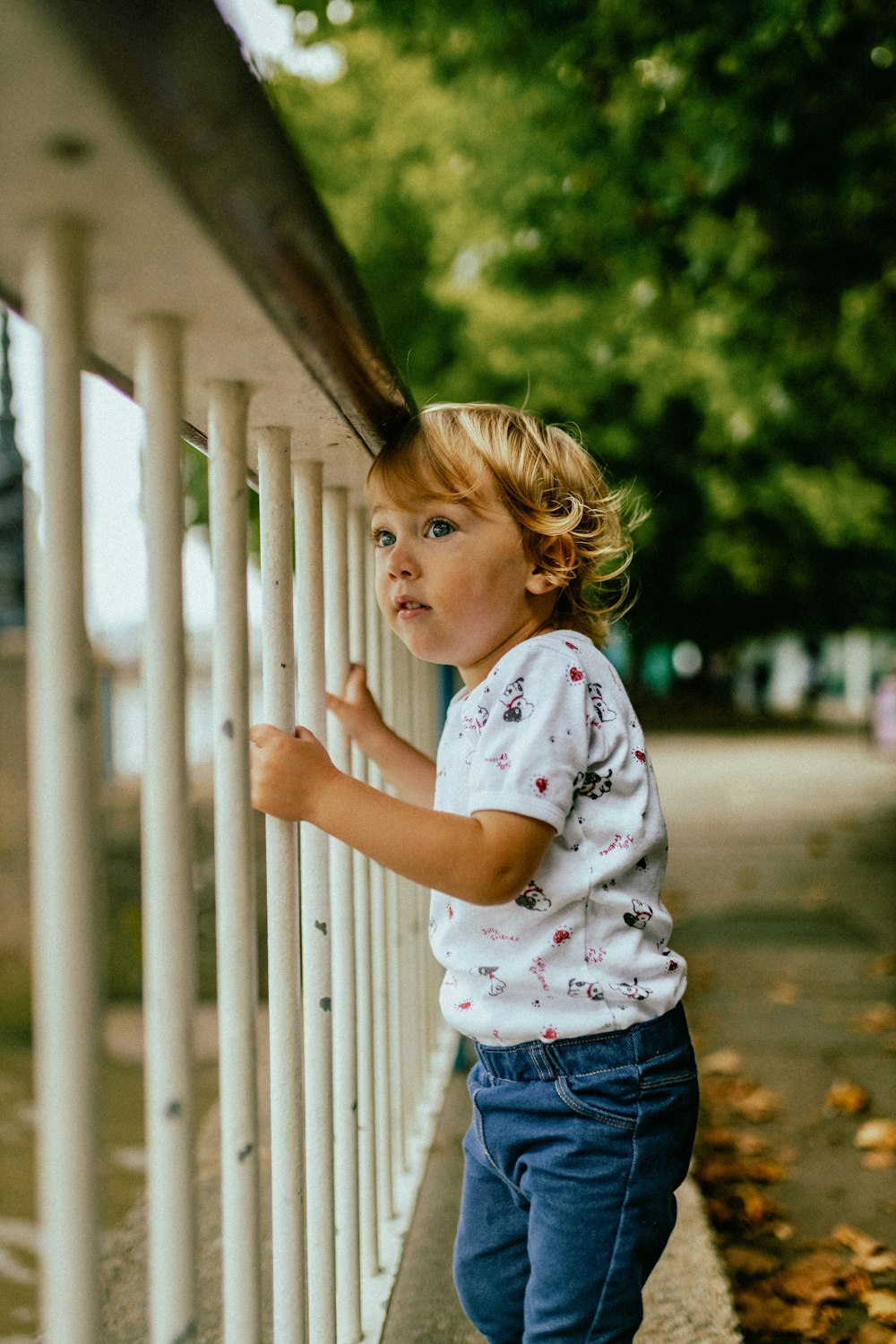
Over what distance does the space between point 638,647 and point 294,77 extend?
2038cm

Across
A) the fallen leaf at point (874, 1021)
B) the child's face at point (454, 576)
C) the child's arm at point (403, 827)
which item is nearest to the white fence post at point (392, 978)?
the child's face at point (454, 576)

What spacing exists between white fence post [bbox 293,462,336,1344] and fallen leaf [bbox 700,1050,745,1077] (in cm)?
251

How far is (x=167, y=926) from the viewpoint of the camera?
969 mm

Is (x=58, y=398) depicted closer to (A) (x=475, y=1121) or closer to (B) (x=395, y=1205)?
(A) (x=475, y=1121)

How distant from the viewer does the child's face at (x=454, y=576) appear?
1.53 meters

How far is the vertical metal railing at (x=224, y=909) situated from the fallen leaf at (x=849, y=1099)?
6.01 ft

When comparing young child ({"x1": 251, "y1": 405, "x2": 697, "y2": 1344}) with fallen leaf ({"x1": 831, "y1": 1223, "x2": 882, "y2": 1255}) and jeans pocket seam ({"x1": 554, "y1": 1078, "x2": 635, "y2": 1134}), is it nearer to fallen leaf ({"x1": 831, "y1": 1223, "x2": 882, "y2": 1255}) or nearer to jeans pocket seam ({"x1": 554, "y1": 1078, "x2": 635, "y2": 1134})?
jeans pocket seam ({"x1": 554, "y1": 1078, "x2": 635, "y2": 1134})

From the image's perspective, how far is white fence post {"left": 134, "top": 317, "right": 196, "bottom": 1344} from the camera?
3.19 feet

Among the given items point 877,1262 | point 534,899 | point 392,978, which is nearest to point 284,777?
point 534,899

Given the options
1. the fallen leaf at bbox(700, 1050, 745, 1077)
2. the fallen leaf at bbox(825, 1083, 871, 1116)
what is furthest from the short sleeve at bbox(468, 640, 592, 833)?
the fallen leaf at bbox(700, 1050, 745, 1077)

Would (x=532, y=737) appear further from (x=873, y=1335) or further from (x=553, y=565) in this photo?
(x=873, y=1335)

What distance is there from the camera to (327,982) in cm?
156

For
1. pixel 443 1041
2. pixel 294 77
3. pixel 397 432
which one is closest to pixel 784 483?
pixel 294 77

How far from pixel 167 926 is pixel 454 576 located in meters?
0.69
